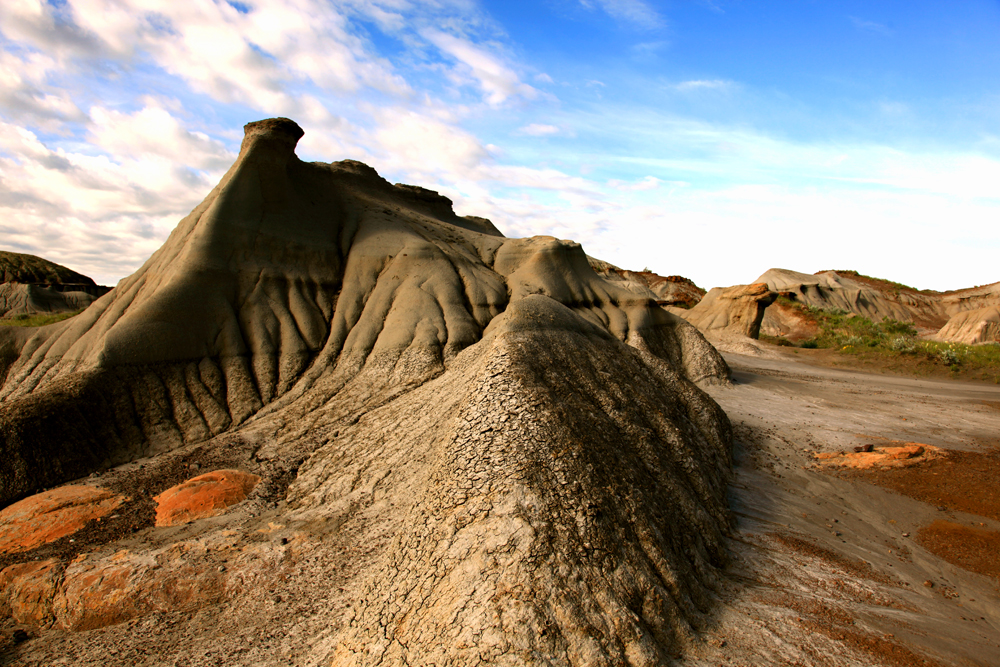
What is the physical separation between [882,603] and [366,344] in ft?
30.9

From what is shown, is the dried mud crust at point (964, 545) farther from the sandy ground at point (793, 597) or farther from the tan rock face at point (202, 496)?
the tan rock face at point (202, 496)

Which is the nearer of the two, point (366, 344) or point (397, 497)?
point (397, 497)

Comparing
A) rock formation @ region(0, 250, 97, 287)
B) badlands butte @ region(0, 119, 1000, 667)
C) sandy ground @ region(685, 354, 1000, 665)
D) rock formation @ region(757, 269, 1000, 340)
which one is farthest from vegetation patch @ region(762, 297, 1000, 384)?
rock formation @ region(0, 250, 97, 287)

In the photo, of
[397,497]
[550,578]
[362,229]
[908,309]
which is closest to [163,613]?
[397,497]

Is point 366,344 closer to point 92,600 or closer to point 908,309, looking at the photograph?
point 92,600

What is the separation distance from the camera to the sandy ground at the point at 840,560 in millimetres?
4273

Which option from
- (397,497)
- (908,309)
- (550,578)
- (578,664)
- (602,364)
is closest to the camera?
(578,664)

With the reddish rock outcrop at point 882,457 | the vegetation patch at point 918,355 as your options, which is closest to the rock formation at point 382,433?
the reddish rock outcrop at point 882,457

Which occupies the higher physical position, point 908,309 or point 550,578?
point 908,309

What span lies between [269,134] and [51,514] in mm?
9632

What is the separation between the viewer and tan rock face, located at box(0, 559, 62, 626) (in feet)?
16.6

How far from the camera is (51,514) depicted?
21.6 ft

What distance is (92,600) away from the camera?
4.98m

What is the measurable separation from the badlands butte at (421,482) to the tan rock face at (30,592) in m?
0.03
